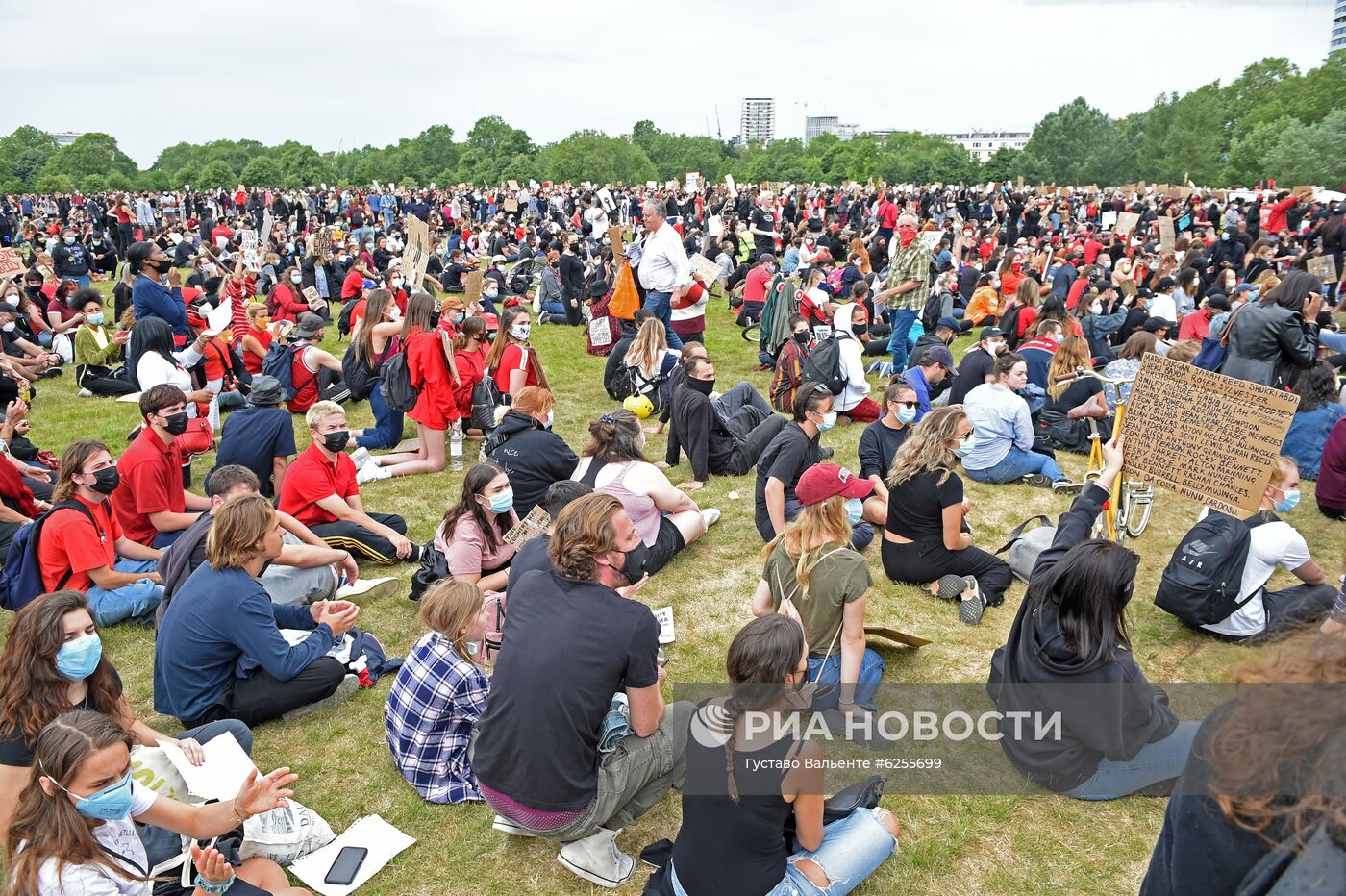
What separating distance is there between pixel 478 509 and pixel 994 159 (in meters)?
67.4

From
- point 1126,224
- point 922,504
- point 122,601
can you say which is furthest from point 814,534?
point 1126,224

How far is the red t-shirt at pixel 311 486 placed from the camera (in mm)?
6707

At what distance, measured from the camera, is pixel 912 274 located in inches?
486

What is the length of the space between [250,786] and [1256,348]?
869 cm

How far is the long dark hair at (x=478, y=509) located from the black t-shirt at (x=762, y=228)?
614 inches

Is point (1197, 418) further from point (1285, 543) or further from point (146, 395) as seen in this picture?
point (146, 395)

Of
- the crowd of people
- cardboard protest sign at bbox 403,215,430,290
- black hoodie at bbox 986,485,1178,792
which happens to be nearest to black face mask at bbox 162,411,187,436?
the crowd of people

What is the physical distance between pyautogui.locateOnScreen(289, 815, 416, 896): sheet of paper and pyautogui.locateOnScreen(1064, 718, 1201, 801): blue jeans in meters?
3.36

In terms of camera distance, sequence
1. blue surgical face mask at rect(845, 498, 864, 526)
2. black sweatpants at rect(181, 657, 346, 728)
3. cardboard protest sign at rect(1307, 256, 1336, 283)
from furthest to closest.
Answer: cardboard protest sign at rect(1307, 256, 1336, 283), blue surgical face mask at rect(845, 498, 864, 526), black sweatpants at rect(181, 657, 346, 728)

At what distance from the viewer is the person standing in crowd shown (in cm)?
357

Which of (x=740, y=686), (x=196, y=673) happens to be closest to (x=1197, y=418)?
(x=740, y=686)

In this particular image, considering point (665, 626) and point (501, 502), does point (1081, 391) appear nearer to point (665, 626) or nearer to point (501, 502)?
point (665, 626)

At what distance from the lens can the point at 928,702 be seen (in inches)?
206

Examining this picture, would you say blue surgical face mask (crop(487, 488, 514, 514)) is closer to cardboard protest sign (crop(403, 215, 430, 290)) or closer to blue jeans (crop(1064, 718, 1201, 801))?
blue jeans (crop(1064, 718, 1201, 801))
